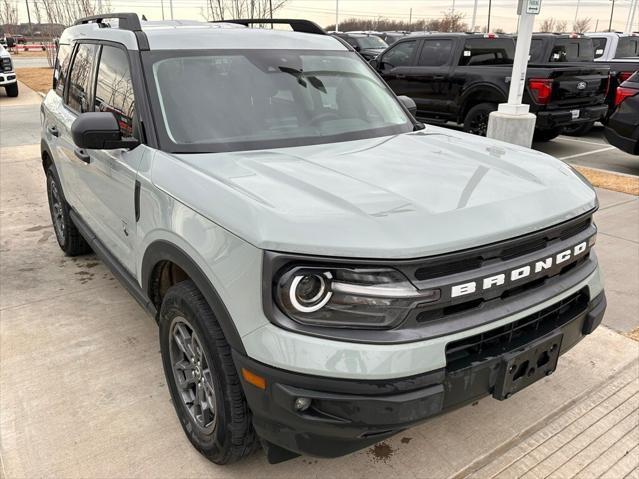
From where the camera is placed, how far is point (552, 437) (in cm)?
274

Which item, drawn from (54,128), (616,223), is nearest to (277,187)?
(54,128)

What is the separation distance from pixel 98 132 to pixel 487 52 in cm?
856

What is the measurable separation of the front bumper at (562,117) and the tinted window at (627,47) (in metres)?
3.97

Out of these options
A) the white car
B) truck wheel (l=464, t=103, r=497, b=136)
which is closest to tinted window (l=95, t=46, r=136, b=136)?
truck wheel (l=464, t=103, r=497, b=136)

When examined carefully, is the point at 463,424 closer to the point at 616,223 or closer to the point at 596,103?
the point at 616,223

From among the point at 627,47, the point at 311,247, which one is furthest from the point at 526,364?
the point at 627,47

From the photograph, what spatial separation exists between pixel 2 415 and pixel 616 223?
5696 mm

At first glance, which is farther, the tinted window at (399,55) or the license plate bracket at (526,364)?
the tinted window at (399,55)

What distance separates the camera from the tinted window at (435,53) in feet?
33.3

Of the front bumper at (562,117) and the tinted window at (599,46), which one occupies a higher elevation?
the tinted window at (599,46)

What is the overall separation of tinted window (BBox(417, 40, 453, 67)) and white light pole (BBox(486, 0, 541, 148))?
2.61 meters

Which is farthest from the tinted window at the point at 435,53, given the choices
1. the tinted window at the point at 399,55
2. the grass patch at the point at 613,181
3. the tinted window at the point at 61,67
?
the tinted window at the point at 61,67

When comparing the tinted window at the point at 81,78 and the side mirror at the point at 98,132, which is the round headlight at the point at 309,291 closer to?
the side mirror at the point at 98,132

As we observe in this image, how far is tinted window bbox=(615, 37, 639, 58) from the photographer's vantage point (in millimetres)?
12047
